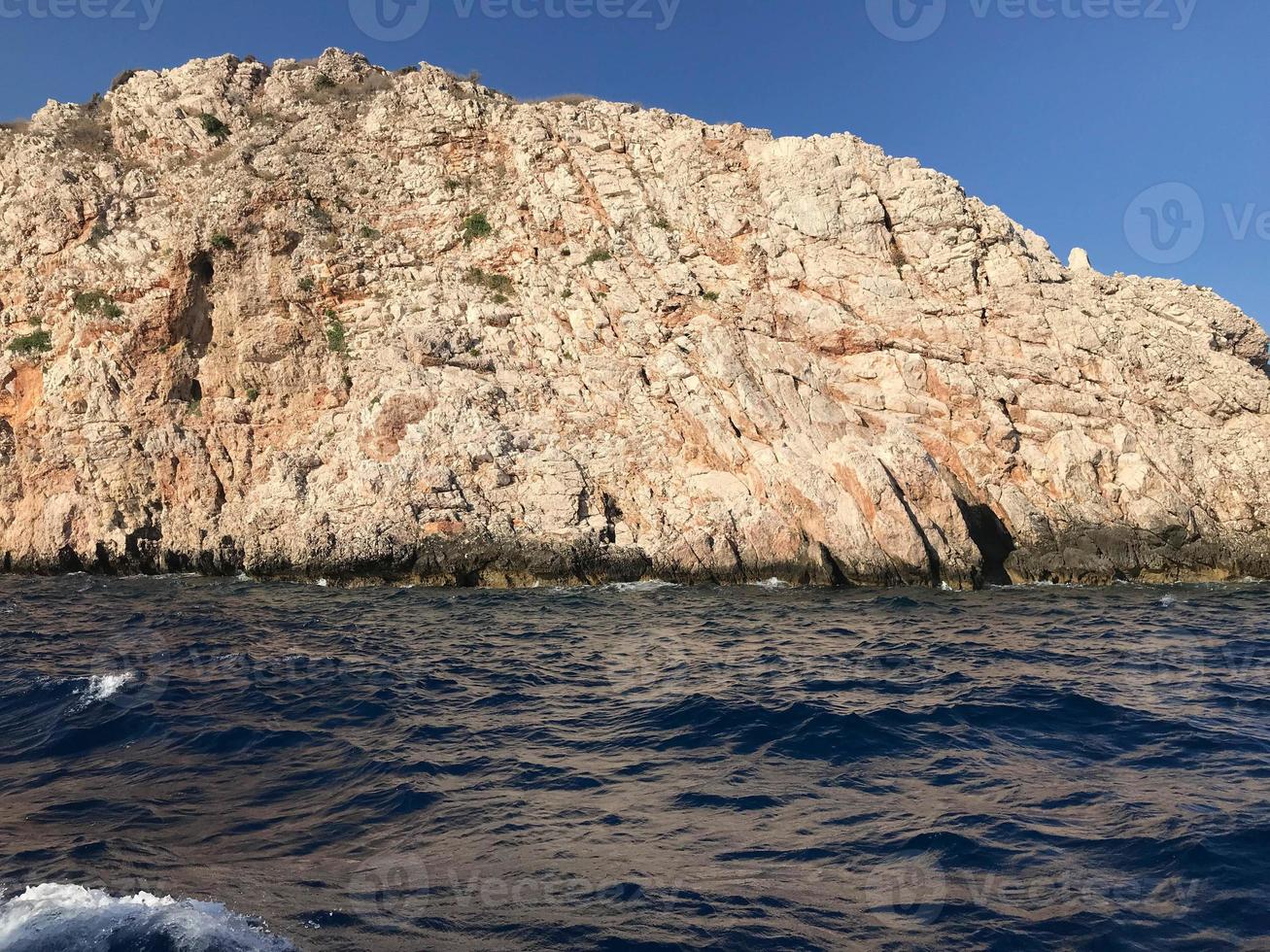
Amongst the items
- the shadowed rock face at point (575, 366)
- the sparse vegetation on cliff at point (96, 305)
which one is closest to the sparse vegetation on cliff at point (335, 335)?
the shadowed rock face at point (575, 366)

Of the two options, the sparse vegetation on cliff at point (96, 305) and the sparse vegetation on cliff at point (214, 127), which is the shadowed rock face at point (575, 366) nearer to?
the sparse vegetation on cliff at point (96, 305)

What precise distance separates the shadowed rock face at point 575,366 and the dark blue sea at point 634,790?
389 inches

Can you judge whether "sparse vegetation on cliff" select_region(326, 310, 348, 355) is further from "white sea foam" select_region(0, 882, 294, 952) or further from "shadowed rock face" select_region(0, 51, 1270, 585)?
"white sea foam" select_region(0, 882, 294, 952)

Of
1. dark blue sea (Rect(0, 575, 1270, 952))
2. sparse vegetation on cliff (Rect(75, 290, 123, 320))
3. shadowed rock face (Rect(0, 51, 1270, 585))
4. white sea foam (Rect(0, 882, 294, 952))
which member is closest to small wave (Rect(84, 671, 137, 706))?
dark blue sea (Rect(0, 575, 1270, 952))

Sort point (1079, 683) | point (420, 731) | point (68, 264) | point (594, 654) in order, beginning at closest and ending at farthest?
point (420, 731)
point (1079, 683)
point (594, 654)
point (68, 264)

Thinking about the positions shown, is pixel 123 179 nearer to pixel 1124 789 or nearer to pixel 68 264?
pixel 68 264

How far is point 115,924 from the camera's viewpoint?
6.27 meters

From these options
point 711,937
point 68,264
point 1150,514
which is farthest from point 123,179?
point 1150,514

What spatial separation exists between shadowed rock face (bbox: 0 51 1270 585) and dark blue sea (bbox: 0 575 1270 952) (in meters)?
9.88

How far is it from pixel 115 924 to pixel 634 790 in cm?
535

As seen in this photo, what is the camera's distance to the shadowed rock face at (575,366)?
2788 cm

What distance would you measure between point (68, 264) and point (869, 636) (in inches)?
1406

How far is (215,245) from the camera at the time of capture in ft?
111

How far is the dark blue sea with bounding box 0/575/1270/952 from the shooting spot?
664 cm
